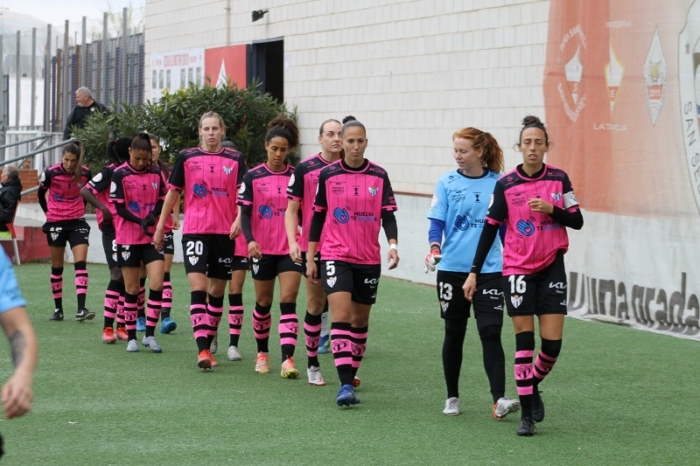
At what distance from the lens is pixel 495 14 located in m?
15.8

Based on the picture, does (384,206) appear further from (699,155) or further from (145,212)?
(699,155)

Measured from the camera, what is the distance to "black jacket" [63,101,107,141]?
2067 centimetres

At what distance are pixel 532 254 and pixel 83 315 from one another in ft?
22.2

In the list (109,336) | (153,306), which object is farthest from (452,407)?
(109,336)

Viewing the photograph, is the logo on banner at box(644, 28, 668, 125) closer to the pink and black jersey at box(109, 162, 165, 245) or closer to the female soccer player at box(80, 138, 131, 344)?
the pink and black jersey at box(109, 162, 165, 245)

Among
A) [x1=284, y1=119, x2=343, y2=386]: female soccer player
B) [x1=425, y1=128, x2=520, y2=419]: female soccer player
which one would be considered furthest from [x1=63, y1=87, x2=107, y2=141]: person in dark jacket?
[x1=425, y1=128, x2=520, y2=419]: female soccer player

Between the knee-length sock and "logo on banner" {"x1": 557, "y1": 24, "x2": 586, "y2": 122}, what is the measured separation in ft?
19.5

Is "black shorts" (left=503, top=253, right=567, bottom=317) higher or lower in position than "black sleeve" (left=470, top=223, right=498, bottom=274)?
lower

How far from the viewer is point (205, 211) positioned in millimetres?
9992

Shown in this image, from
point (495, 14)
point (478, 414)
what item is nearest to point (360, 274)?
point (478, 414)

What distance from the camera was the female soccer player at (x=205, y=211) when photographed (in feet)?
32.5

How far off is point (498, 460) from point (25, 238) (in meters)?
13.7

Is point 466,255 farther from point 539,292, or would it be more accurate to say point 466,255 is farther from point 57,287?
point 57,287

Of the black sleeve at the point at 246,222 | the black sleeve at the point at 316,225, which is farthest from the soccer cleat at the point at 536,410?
the black sleeve at the point at 246,222
